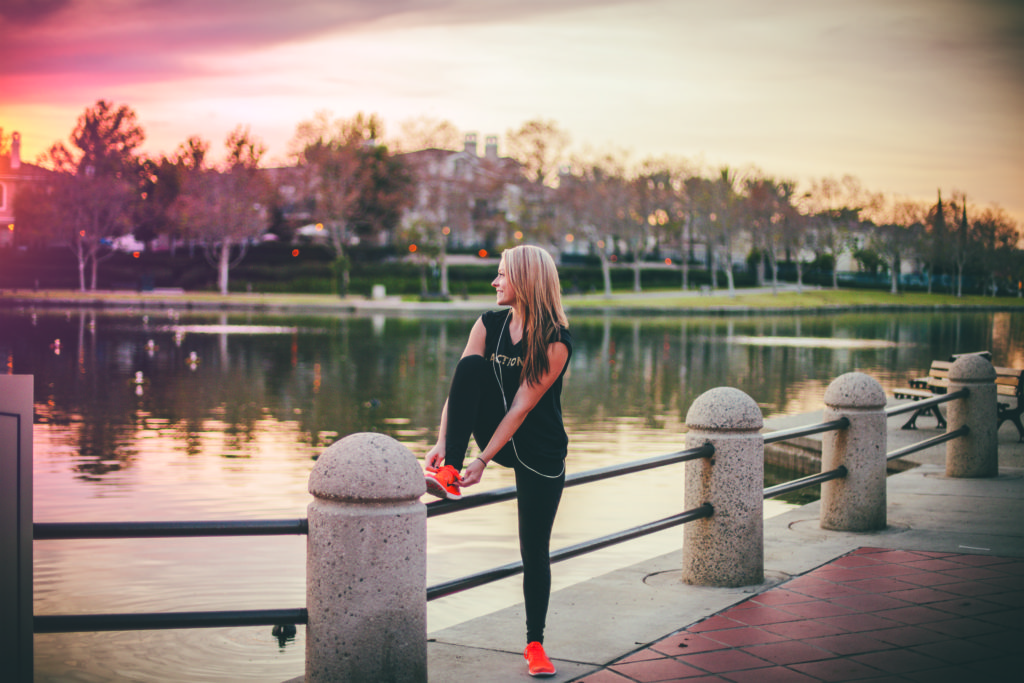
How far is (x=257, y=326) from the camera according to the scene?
39.2m

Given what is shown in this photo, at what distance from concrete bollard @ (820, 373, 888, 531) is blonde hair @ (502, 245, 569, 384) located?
13.4 ft

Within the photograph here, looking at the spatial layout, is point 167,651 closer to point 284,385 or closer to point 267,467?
point 267,467

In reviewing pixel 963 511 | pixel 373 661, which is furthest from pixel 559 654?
pixel 963 511

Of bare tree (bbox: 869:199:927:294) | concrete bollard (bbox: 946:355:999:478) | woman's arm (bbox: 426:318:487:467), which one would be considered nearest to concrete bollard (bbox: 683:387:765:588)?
woman's arm (bbox: 426:318:487:467)

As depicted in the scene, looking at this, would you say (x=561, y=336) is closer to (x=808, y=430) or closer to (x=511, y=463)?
(x=511, y=463)

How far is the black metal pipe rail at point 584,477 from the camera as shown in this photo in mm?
4465

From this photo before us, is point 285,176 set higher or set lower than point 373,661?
higher

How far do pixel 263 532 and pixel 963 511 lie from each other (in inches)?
265

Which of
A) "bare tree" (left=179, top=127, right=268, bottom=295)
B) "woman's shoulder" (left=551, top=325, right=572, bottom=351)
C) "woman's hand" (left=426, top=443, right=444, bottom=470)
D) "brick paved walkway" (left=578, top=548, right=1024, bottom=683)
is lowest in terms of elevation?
"brick paved walkway" (left=578, top=548, right=1024, bottom=683)

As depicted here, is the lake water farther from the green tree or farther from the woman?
the green tree

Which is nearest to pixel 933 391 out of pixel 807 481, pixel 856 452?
pixel 856 452

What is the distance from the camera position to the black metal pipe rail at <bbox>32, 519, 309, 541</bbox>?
3932 mm

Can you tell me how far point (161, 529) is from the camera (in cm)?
410

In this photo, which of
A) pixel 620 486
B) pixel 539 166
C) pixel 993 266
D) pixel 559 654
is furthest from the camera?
pixel 993 266
